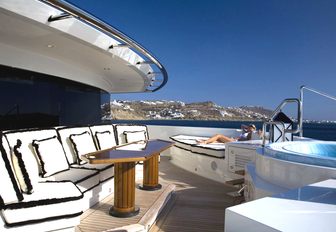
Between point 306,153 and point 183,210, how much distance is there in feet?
5.20

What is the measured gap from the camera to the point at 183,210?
3088 millimetres

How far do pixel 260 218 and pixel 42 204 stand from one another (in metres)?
1.65

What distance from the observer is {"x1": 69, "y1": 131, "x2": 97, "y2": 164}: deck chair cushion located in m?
3.67

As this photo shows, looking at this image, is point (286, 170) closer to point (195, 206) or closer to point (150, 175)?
point (195, 206)

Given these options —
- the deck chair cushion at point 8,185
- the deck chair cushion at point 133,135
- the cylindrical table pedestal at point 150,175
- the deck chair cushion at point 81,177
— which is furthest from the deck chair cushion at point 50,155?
the deck chair cushion at point 133,135

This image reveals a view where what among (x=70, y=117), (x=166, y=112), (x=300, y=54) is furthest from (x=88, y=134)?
(x=300, y=54)

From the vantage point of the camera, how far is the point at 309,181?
7.20 ft

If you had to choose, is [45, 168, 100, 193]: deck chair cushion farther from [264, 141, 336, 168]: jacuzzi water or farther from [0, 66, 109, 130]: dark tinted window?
[264, 141, 336, 168]: jacuzzi water

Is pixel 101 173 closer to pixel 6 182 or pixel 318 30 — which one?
pixel 6 182

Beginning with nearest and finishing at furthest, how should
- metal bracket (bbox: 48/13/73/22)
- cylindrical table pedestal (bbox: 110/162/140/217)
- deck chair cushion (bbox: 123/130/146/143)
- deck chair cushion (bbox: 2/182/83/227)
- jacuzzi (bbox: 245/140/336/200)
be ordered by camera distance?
deck chair cushion (bbox: 2/182/83/227) < jacuzzi (bbox: 245/140/336/200) < cylindrical table pedestal (bbox: 110/162/140/217) < metal bracket (bbox: 48/13/73/22) < deck chair cushion (bbox: 123/130/146/143)

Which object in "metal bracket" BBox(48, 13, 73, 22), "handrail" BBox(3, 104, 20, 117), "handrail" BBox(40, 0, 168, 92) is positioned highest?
"metal bracket" BBox(48, 13, 73, 22)

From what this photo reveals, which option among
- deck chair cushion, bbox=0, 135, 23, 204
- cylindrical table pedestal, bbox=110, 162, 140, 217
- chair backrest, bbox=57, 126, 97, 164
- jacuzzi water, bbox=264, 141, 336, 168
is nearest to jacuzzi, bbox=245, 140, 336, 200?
jacuzzi water, bbox=264, 141, 336, 168

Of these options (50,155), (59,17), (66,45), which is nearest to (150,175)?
(50,155)

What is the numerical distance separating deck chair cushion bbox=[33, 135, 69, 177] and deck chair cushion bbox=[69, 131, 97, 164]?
38cm
